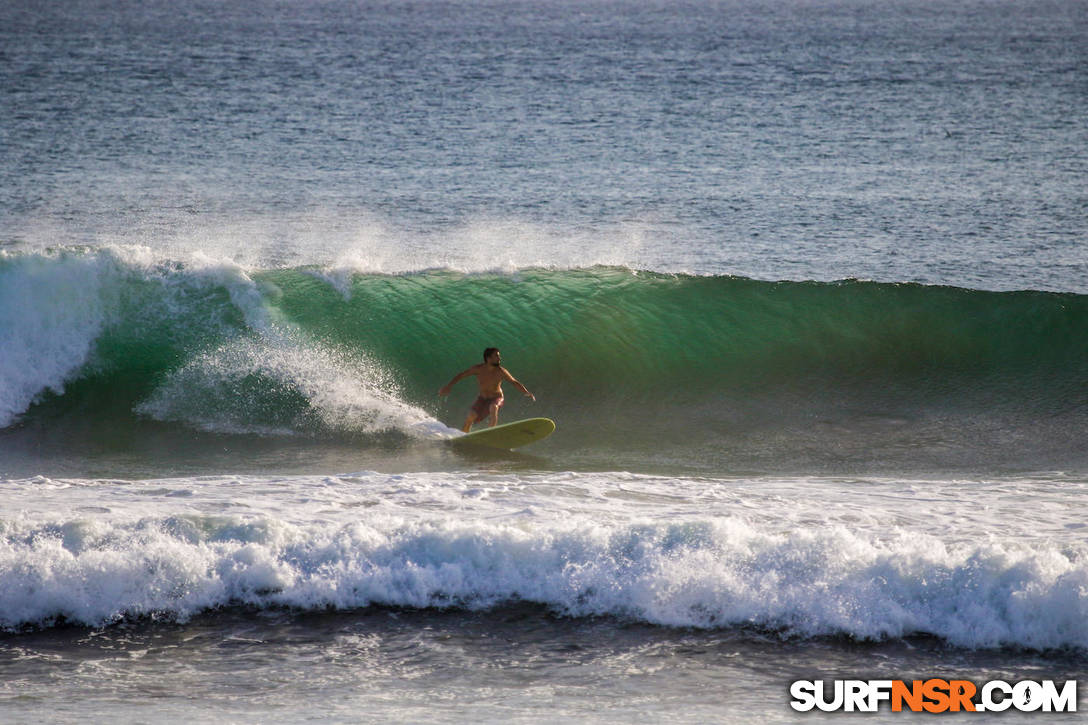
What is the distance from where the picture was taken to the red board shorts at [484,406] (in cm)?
1007

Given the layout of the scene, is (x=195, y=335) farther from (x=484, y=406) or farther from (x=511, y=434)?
(x=511, y=434)

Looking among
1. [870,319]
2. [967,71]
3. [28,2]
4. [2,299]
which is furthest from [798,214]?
[28,2]

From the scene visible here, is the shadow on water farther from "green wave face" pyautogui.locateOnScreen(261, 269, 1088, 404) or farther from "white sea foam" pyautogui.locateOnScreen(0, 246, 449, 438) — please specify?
"green wave face" pyautogui.locateOnScreen(261, 269, 1088, 404)

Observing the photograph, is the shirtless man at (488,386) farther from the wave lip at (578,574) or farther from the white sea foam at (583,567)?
the wave lip at (578,574)

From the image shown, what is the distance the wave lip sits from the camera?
6.17 meters

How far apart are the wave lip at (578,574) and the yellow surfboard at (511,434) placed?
2.55 m

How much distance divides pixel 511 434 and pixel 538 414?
4.85 ft

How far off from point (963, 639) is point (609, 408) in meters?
5.58

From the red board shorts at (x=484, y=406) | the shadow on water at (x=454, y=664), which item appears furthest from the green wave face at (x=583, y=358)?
the shadow on water at (x=454, y=664)

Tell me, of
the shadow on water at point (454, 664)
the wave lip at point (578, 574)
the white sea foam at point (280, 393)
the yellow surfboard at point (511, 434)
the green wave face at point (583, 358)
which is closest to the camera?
the shadow on water at point (454, 664)

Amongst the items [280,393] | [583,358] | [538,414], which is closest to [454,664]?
[538,414]

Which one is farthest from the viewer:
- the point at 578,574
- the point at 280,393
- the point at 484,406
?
the point at 280,393

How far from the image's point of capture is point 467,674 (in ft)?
18.4

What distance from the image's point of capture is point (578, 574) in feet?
21.4
